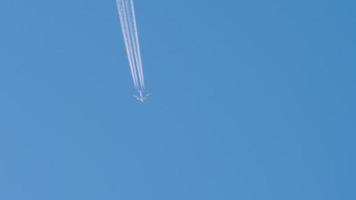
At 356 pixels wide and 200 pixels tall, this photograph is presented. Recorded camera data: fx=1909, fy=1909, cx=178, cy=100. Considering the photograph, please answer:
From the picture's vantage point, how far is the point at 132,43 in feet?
122

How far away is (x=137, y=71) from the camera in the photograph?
3722cm

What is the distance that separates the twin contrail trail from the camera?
120 ft

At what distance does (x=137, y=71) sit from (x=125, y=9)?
1352mm

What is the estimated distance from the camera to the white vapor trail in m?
36.7

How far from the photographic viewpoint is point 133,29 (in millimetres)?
36969

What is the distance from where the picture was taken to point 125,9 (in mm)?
36594

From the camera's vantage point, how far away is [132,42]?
122 feet

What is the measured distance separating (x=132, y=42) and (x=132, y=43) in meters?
0.04

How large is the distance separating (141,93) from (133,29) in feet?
4.10

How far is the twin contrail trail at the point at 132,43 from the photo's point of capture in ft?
120

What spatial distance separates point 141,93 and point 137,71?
0.49 metres

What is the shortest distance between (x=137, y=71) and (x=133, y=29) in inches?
33.5

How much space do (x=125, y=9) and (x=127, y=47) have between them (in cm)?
82

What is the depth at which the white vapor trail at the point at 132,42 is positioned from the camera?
36.7 metres
